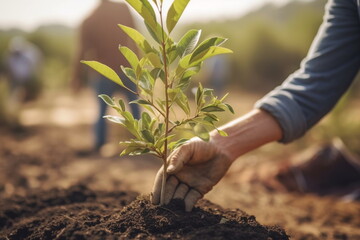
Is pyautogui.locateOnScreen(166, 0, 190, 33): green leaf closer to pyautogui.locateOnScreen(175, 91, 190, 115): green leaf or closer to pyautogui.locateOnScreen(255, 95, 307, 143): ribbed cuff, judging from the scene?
pyautogui.locateOnScreen(175, 91, 190, 115): green leaf

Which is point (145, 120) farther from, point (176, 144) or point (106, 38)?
point (106, 38)

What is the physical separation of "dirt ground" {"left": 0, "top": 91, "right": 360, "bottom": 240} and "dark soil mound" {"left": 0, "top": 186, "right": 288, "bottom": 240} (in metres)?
0.02

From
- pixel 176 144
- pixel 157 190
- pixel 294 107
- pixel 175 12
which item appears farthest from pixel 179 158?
pixel 294 107

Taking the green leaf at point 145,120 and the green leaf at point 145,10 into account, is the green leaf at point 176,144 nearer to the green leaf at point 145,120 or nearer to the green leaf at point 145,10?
the green leaf at point 145,120

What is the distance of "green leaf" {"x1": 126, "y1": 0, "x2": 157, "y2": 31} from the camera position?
1216 millimetres

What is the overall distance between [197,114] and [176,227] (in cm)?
43

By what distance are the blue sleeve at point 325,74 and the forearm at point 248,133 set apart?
0.04 meters

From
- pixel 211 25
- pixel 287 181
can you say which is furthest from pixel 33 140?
pixel 211 25

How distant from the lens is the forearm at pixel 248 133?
172 centimetres

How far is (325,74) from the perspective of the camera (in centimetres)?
188

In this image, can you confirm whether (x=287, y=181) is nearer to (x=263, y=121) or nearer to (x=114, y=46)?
Answer: (x=263, y=121)

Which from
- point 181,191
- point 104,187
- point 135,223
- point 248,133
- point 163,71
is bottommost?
point 104,187

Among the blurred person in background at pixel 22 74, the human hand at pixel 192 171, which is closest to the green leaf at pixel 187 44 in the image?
the human hand at pixel 192 171

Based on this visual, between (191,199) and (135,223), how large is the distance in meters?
0.27
